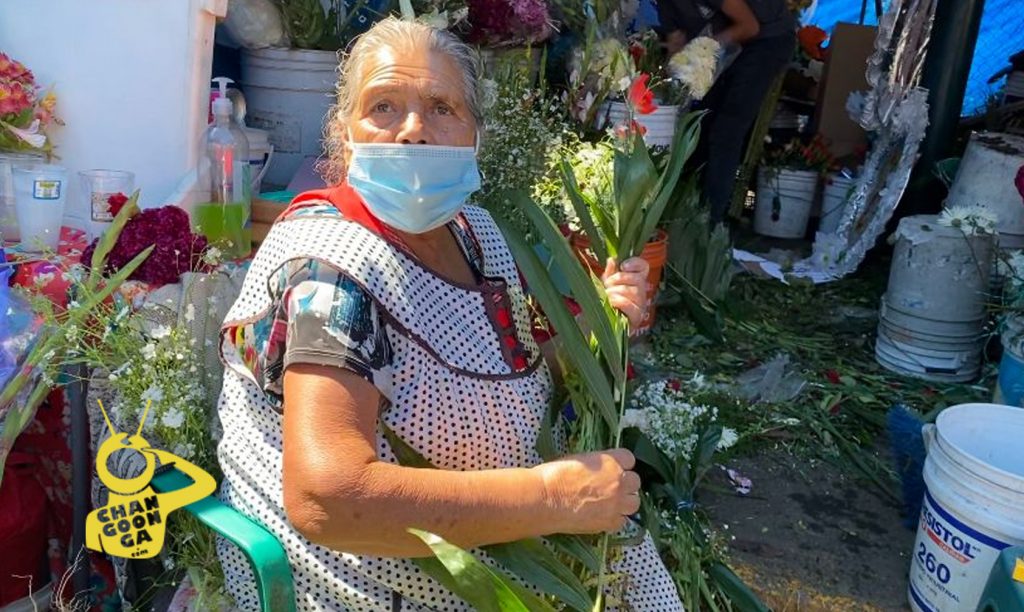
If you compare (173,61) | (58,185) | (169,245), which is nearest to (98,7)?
(173,61)

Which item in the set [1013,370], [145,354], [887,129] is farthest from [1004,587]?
[887,129]

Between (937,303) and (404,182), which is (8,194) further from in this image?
(937,303)

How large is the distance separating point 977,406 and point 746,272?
2.60 meters

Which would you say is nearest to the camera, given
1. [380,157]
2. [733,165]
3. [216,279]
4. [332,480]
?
[332,480]

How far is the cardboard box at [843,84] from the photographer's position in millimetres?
5992

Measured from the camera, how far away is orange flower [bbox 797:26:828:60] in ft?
21.7

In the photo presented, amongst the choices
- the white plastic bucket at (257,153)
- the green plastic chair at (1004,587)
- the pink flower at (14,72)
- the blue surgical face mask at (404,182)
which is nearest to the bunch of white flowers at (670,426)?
the green plastic chair at (1004,587)

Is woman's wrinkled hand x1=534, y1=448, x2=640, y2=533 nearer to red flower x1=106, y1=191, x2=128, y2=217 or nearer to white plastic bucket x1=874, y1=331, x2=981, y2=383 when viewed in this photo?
red flower x1=106, y1=191, x2=128, y2=217

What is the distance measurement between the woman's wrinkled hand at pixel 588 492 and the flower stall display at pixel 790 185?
15.4ft

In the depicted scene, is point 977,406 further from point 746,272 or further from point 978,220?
point 746,272

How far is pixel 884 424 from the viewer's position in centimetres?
333

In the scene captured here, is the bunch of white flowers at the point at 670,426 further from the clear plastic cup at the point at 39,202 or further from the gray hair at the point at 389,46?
the clear plastic cup at the point at 39,202

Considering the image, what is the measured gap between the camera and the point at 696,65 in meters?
4.07

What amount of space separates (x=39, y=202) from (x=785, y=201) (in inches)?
181
